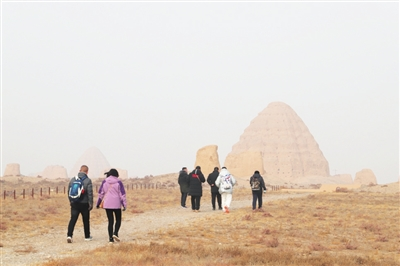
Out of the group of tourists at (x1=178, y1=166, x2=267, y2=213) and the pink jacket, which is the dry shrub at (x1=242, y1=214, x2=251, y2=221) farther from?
the pink jacket

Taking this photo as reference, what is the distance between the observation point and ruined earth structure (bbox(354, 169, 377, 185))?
395 ft

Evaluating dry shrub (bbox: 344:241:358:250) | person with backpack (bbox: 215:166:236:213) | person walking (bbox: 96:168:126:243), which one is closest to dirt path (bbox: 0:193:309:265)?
person walking (bbox: 96:168:126:243)

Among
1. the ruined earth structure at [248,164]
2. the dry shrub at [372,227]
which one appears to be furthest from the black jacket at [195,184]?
the ruined earth structure at [248,164]

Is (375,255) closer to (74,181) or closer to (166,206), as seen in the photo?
(74,181)

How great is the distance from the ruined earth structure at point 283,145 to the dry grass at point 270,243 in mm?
147190

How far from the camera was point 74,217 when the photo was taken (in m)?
14.3

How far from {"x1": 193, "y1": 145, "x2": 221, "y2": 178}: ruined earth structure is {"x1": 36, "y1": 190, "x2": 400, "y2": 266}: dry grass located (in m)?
49.3

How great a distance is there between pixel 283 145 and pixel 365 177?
205ft

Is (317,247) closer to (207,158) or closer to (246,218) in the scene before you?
(246,218)

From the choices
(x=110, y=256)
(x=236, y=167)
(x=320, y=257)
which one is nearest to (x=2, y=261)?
(x=110, y=256)

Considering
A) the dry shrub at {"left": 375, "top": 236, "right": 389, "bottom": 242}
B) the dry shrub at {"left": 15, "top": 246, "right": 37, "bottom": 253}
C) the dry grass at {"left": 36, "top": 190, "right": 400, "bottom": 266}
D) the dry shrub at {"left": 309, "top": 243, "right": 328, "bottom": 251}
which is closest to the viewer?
the dry grass at {"left": 36, "top": 190, "right": 400, "bottom": 266}

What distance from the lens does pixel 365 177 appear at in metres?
121

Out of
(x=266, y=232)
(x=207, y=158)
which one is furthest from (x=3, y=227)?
(x=207, y=158)

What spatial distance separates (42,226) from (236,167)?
81.7 m
